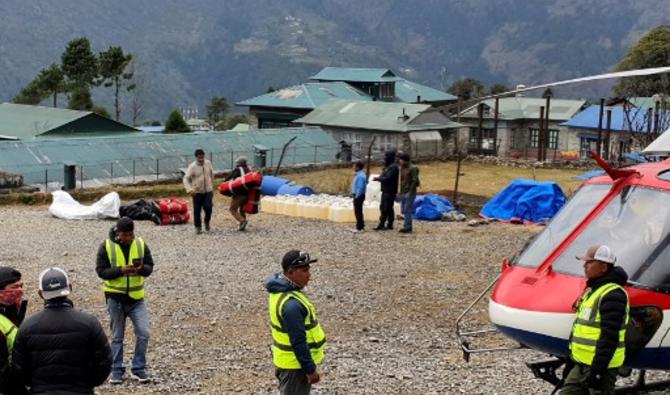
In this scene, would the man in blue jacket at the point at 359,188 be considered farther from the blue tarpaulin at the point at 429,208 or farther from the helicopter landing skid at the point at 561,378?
the helicopter landing skid at the point at 561,378

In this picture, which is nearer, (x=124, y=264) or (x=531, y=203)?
(x=124, y=264)

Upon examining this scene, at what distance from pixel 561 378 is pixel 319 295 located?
20.4 feet

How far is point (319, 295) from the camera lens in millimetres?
14734

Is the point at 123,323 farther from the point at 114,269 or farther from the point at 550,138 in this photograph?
the point at 550,138

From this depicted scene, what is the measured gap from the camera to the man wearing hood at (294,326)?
7.04 meters

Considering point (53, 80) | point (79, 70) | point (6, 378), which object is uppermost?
point (79, 70)

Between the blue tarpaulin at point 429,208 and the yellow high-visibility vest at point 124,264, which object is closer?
the yellow high-visibility vest at point 124,264

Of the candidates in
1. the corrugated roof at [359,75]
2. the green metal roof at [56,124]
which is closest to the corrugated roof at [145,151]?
the green metal roof at [56,124]

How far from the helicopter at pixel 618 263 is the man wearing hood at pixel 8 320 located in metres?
4.11

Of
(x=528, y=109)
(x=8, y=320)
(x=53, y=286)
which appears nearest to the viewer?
(x=53, y=286)

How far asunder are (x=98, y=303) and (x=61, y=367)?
26.3ft

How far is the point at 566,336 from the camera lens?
26.0ft

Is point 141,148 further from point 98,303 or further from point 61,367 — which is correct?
point 61,367

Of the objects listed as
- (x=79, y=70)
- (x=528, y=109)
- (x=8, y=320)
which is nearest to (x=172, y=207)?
(x=8, y=320)
